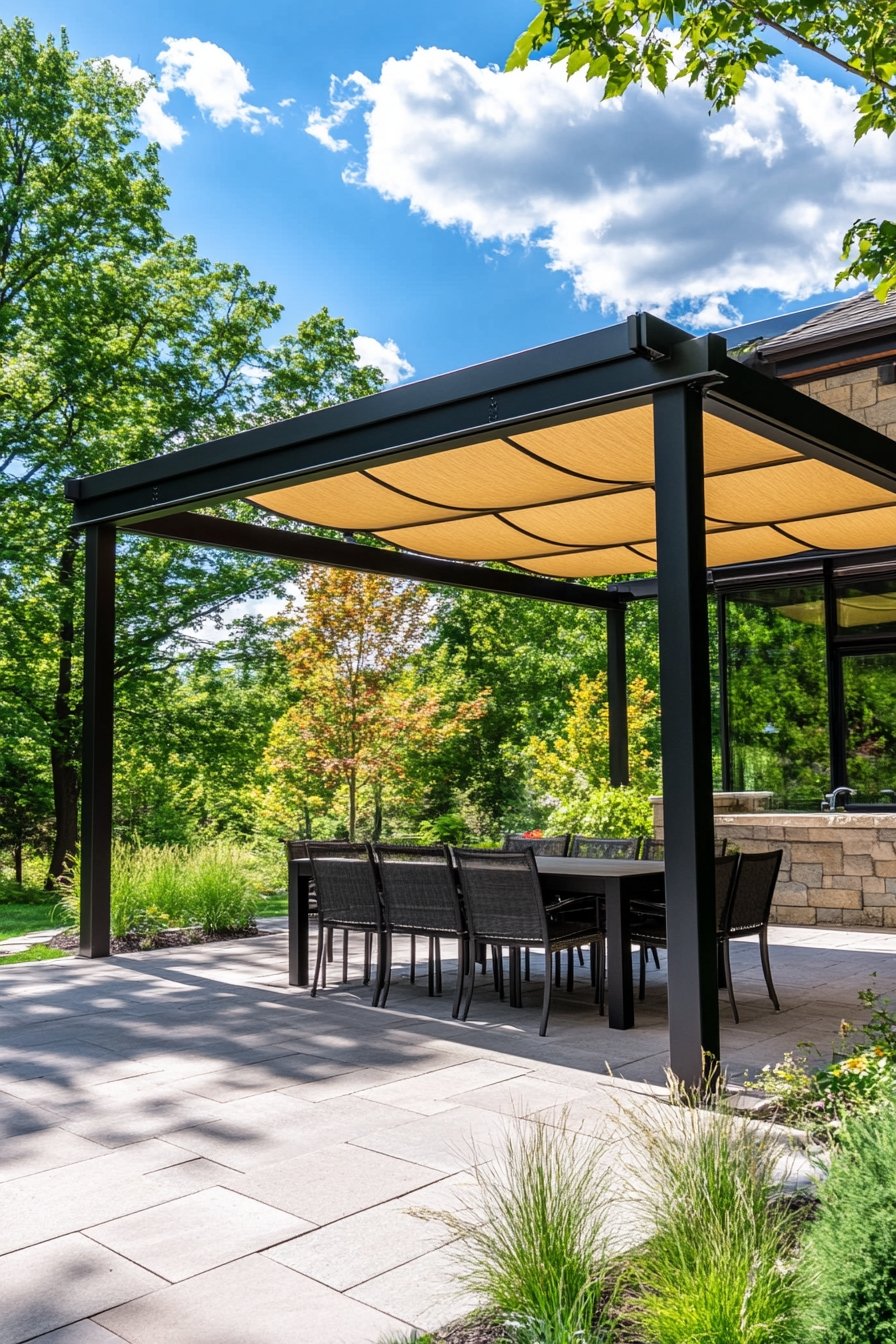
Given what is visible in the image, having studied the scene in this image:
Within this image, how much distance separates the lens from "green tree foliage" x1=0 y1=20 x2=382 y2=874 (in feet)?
48.0

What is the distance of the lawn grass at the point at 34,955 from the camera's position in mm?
7750

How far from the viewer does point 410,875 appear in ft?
19.3

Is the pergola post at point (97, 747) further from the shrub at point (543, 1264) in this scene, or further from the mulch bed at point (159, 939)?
the shrub at point (543, 1264)

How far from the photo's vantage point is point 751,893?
582cm

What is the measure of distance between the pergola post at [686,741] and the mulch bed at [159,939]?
4.97 metres

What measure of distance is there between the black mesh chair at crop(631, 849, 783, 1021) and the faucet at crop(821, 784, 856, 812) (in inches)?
169

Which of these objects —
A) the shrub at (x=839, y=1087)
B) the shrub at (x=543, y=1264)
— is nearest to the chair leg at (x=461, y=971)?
the shrub at (x=839, y=1087)

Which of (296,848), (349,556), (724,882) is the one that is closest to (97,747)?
(296,848)

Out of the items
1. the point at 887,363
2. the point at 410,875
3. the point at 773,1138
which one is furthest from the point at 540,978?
the point at 887,363

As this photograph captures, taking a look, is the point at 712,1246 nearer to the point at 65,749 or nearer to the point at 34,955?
the point at 34,955

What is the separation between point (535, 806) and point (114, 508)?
13.5m

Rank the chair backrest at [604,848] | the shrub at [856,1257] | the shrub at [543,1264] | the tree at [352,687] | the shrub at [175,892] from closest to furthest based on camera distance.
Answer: the shrub at [856,1257] → the shrub at [543,1264] → the chair backrest at [604,848] → the shrub at [175,892] → the tree at [352,687]

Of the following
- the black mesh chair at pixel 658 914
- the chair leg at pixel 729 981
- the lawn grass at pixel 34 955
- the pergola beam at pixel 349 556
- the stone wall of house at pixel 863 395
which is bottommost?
the lawn grass at pixel 34 955

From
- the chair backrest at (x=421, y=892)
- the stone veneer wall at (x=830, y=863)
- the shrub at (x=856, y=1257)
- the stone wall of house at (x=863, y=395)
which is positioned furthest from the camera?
the stone wall of house at (x=863, y=395)
